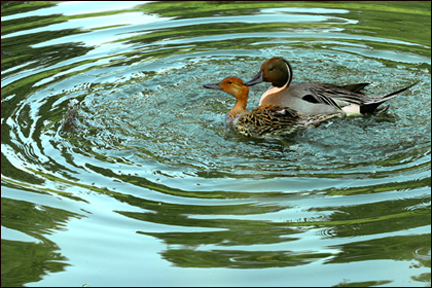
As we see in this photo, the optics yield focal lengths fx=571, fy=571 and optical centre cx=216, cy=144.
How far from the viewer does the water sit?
14.7 feet

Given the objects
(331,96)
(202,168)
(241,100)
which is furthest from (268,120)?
(202,168)

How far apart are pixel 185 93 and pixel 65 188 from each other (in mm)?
2889

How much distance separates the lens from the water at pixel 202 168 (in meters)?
4.47

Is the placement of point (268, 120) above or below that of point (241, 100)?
below

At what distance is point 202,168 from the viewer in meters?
5.90

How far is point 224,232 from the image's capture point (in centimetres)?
482

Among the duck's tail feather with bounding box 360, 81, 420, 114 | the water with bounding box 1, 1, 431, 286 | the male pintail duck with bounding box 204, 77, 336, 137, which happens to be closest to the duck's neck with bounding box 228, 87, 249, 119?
the male pintail duck with bounding box 204, 77, 336, 137

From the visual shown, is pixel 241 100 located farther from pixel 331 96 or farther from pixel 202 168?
pixel 202 168

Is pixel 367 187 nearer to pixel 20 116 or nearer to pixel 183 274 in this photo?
pixel 183 274

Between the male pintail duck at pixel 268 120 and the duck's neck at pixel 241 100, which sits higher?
the duck's neck at pixel 241 100

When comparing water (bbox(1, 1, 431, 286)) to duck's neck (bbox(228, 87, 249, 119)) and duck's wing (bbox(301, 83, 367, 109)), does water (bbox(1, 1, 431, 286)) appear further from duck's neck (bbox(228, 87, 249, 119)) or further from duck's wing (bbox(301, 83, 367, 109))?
duck's neck (bbox(228, 87, 249, 119))

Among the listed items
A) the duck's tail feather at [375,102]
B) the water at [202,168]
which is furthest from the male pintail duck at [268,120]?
the duck's tail feather at [375,102]

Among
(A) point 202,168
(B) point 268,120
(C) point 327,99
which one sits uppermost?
(C) point 327,99

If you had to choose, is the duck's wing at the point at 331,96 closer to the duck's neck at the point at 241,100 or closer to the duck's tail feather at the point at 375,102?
the duck's tail feather at the point at 375,102
